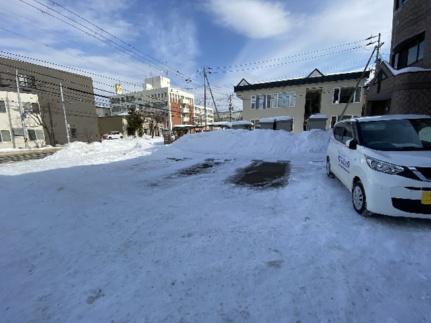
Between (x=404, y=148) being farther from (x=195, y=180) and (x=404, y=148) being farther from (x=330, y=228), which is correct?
(x=195, y=180)

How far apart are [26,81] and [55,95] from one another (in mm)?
3704

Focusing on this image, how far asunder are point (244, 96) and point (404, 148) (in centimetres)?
2424

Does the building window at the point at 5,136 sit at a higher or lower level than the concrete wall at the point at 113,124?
lower

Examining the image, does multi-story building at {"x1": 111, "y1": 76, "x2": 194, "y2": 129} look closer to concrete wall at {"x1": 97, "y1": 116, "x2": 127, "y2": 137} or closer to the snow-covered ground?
concrete wall at {"x1": 97, "y1": 116, "x2": 127, "y2": 137}

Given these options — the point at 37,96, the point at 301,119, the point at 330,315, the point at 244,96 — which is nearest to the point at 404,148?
the point at 330,315

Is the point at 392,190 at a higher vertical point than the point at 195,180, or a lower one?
higher

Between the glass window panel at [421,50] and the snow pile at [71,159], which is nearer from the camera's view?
the snow pile at [71,159]

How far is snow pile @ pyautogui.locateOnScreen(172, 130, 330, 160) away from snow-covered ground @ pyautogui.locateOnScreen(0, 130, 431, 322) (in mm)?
6709

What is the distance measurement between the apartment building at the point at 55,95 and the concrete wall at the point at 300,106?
20195mm

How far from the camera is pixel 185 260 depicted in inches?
107

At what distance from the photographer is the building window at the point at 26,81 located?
30.1 meters

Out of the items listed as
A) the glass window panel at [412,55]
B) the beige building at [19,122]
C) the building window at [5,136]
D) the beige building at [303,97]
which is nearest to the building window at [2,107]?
the beige building at [19,122]

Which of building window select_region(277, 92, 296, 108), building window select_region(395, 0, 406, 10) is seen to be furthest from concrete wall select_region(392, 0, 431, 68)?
building window select_region(277, 92, 296, 108)

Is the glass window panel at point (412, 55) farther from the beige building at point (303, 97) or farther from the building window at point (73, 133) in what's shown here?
the building window at point (73, 133)
